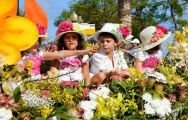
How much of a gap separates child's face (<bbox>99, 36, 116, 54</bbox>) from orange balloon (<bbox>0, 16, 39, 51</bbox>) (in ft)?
6.70

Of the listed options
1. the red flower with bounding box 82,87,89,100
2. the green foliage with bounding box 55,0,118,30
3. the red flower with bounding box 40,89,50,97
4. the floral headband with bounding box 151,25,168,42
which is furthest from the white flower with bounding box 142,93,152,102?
the green foliage with bounding box 55,0,118,30

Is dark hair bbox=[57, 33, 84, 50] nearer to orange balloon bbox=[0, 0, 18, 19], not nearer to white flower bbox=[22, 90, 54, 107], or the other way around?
orange balloon bbox=[0, 0, 18, 19]

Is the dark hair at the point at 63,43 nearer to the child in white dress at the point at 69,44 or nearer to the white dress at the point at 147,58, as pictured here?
the child in white dress at the point at 69,44

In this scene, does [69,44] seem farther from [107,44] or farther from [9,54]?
[9,54]

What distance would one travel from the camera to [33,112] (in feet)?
10.6

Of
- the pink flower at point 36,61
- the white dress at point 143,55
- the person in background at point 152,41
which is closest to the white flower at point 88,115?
the pink flower at point 36,61

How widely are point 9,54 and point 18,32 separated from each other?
27 centimetres

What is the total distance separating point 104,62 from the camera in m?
A: 5.80

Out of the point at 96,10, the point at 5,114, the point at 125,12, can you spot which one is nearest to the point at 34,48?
the point at 5,114

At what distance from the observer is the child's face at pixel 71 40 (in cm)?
583

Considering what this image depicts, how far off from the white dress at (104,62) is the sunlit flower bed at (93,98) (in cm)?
182

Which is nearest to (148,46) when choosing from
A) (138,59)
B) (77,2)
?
(138,59)

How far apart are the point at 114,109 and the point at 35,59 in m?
2.43

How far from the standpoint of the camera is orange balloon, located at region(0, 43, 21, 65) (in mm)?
3374
